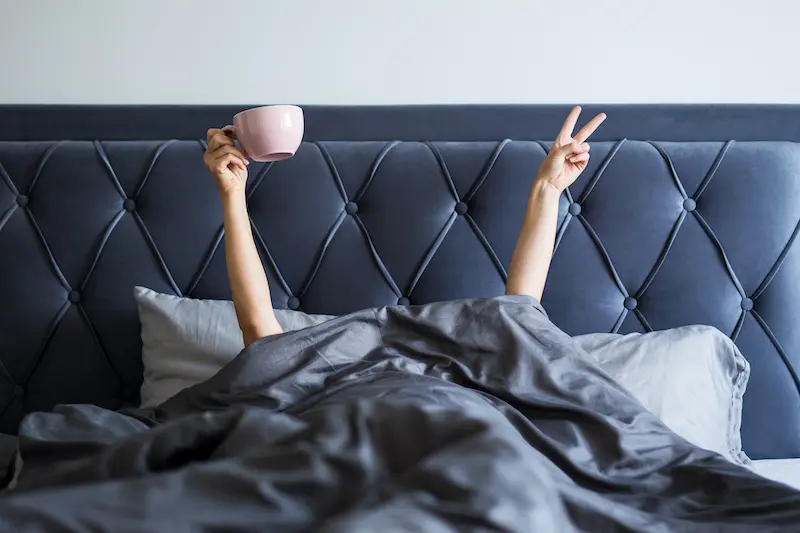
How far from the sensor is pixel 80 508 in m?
0.68

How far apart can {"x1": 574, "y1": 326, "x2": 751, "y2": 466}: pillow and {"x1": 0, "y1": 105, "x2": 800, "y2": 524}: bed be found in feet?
0.47

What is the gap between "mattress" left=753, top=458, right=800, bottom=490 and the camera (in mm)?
1329

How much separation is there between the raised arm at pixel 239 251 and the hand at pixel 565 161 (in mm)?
598

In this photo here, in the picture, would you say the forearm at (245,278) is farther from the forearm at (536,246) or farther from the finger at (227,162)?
the forearm at (536,246)

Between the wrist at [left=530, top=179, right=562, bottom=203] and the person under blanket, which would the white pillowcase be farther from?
the wrist at [left=530, top=179, right=562, bottom=203]

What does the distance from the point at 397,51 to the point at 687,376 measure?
100cm

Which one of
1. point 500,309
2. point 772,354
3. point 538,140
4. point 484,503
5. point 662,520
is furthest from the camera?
point 538,140

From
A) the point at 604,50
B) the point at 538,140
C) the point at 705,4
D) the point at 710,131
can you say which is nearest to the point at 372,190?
the point at 538,140

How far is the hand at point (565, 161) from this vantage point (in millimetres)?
1445

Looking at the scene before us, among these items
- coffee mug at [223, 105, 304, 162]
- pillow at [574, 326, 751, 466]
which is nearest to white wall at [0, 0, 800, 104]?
coffee mug at [223, 105, 304, 162]

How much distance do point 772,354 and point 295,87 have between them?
48.7 inches

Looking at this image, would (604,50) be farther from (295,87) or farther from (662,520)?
(662,520)

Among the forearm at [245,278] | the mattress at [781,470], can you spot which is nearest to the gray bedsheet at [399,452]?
the forearm at [245,278]

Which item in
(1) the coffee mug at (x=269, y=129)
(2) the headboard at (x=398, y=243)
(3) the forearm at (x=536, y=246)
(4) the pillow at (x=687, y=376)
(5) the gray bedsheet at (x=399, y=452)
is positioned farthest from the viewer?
(2) the headboard at (x=398, y=243)
